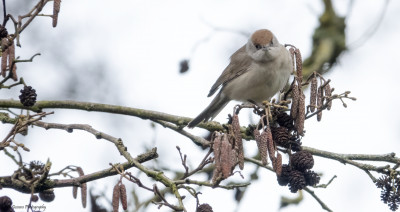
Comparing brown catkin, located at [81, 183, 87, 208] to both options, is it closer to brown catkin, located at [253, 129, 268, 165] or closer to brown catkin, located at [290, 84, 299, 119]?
brown catkin, located at [253, 129, 268, 165]

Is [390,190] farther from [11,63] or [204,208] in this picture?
[11,63]

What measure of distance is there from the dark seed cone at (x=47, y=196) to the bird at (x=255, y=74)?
1486mm

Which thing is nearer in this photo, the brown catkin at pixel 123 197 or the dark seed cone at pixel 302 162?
the brown catkin at pixel 123 197

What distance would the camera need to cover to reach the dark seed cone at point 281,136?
286cm

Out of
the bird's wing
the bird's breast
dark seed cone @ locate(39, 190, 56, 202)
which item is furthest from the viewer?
the bird's wing

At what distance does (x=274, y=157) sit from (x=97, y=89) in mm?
5769

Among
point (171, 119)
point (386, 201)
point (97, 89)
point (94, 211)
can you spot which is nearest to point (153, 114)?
point (171, 119)

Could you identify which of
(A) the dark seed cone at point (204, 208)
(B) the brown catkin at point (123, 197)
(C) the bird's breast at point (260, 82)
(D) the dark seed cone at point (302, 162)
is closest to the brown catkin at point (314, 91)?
(D) the dark seed cone at point (302, 162)

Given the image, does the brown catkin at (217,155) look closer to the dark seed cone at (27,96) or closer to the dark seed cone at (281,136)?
the dark seed cone at (281,136)

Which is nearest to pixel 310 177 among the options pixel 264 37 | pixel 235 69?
pixel 264 37

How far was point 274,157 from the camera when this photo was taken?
2.63 m

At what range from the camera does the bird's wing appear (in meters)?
5.09

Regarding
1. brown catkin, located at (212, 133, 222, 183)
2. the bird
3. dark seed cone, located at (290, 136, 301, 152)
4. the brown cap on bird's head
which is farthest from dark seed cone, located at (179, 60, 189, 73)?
brown catkin, located at (212, 133, 222, 183)

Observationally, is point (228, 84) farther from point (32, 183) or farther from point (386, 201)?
point (32, 183)
